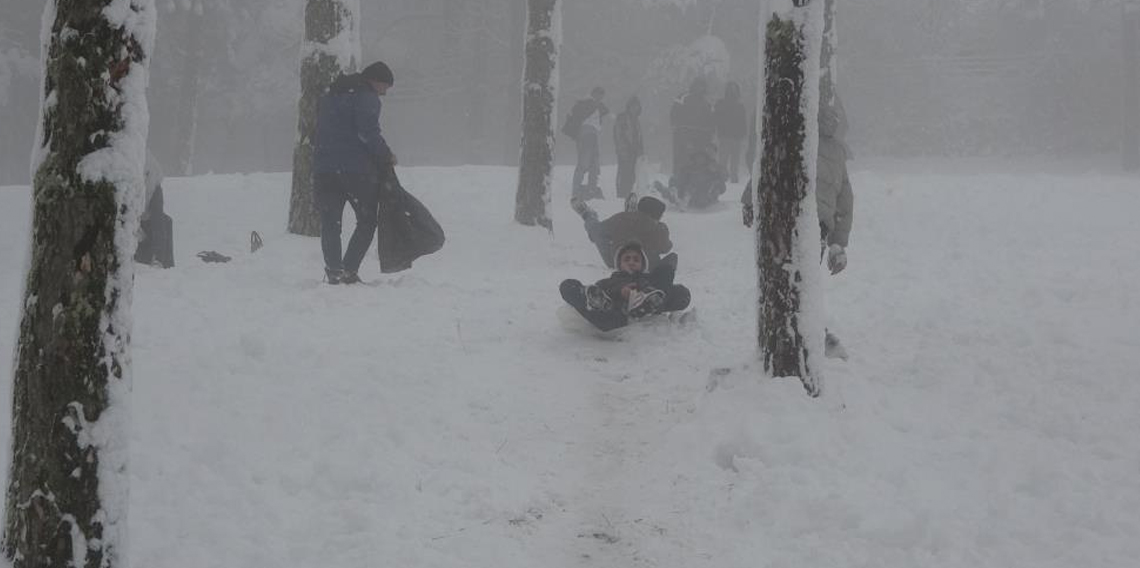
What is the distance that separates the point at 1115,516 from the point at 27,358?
13.8 ft

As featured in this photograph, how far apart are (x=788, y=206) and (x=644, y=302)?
2494mm

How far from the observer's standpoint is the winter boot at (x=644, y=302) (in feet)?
25.5

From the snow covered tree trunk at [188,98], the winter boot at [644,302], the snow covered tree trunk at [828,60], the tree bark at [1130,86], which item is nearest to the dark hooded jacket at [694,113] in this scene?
the snow covered tree trunk at [828,60]

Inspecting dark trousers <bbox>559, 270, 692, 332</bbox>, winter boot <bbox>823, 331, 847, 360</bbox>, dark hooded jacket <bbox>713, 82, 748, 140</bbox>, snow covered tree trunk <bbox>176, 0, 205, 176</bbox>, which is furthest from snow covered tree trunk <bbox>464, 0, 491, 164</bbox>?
winter boot <bbox>823, 331, 847, 360</bbox>

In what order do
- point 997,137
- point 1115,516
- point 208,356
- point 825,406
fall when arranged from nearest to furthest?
point 1115,516 → point 825,406 → point 208,356 → point 997,137

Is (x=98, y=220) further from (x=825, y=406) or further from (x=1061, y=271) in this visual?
(x=1061, y=271)

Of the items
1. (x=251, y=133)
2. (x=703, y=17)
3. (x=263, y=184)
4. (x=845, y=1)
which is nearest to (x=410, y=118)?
(x=251, y=133)

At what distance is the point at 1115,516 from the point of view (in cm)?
416

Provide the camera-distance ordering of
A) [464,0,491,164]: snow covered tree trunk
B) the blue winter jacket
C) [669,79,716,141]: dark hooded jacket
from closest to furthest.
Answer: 1. the blue winter jacket
2. [669,79,716,141]: dark hooded jacket
3. [464,0,491,164]: snow covered tree trunk

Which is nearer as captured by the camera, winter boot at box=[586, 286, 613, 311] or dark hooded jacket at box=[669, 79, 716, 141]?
winter boot at box=[586, 286, 613, 311]

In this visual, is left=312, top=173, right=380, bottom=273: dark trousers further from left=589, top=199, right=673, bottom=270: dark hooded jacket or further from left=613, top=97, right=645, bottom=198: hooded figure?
left=613, top=97, right=645, bottom=198: hooded figure

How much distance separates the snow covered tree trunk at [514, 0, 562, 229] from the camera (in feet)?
43.0

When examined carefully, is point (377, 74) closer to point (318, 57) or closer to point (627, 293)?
point (318, 57)

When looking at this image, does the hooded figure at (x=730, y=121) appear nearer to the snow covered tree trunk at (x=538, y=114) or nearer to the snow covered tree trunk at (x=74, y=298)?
the snow covered tree trunk at (x=538, y=114)
